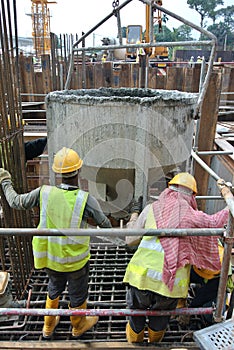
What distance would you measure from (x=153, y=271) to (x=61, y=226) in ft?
2.95

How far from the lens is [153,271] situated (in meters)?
2.73

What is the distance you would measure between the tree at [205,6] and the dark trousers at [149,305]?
76.3 metres

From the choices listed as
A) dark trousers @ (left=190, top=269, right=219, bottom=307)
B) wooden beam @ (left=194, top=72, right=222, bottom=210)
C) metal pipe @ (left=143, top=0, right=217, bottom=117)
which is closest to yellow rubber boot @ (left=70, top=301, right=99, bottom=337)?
dark trousers @ (left=190, top=269, right=219, bottom=307)

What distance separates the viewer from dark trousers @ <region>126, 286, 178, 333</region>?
2836mm

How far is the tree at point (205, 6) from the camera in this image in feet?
226

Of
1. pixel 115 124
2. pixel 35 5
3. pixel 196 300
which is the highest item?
pixel 35 5

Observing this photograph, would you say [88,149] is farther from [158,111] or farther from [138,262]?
[138,262]

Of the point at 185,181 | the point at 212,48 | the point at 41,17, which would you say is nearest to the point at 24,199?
the point at 185,181

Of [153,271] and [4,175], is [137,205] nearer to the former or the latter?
[153,271]

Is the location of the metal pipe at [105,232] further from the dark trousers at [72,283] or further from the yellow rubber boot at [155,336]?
the yellow rubber boot at [155,336]

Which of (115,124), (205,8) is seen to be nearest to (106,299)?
(115,124)

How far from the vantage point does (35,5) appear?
34.0 metres

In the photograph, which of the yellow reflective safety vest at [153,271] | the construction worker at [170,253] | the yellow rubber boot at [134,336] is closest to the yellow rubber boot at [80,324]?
the yellow rubber boot at [134,336]

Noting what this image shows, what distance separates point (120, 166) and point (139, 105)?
777mm
